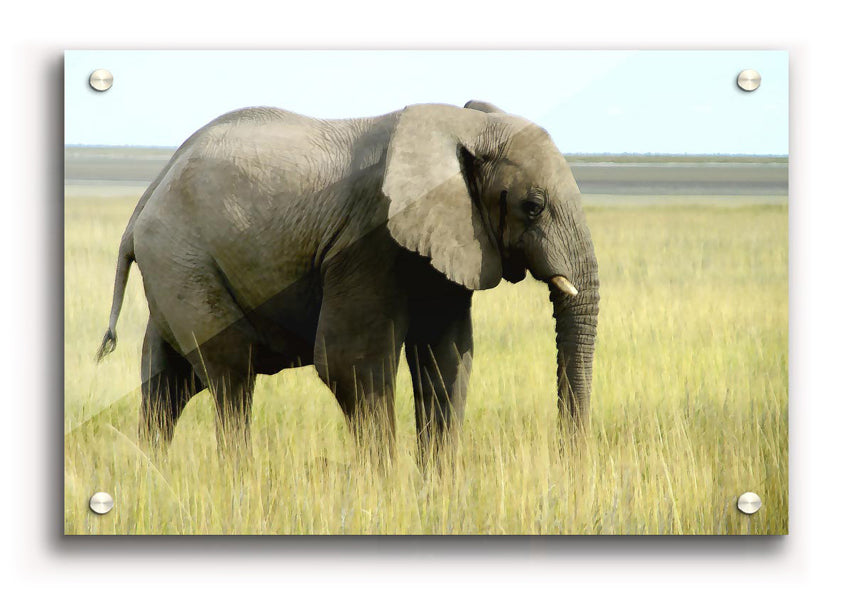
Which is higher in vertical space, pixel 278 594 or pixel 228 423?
pixel 228 423

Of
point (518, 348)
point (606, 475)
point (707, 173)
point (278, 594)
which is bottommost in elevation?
point (278, 594)

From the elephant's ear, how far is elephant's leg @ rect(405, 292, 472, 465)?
30cm

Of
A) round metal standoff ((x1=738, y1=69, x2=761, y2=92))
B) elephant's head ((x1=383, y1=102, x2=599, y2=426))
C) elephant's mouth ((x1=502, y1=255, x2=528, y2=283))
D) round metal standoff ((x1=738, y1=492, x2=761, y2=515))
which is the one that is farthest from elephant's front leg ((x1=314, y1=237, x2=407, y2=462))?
round metal standoff ((x1=738, y1=69, x2=761, y2=92))

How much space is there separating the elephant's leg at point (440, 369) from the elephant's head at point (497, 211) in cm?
33

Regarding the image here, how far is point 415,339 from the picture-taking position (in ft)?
22.4

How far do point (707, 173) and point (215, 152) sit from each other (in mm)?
1797

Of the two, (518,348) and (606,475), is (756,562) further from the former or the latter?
(518,348)

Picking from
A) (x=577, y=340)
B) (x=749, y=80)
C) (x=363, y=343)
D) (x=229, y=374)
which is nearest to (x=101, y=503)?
(x=229, y=374)

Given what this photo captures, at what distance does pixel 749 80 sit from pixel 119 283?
7.97 ft

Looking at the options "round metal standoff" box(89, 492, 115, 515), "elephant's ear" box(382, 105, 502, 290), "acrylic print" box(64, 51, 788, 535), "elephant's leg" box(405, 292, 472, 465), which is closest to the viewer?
"elephant's ear" box(382, 105, 502, 290)

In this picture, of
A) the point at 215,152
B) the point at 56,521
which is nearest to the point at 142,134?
the point at 215,152

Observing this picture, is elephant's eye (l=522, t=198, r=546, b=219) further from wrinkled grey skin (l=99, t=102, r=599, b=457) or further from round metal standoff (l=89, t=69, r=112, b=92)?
round metal standoff (l=89, t=69, r=112, b=92)

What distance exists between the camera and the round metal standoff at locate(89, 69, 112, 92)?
6.65m

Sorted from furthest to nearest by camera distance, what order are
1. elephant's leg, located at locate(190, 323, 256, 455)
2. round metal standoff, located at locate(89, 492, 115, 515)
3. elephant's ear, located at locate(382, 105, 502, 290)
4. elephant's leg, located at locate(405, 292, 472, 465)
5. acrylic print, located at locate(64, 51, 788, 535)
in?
elephant's leg, located at locate(190, 323, 256, 455)
elephant's leg, located at locate(405, 292, 472, 465)
round metal standoff, located at locate(89, 492, 115, 515)
acrylic print, located at locate(64, 51, 788, 535)
elephant's ear, located at locate(382, 105, 502, 290)
